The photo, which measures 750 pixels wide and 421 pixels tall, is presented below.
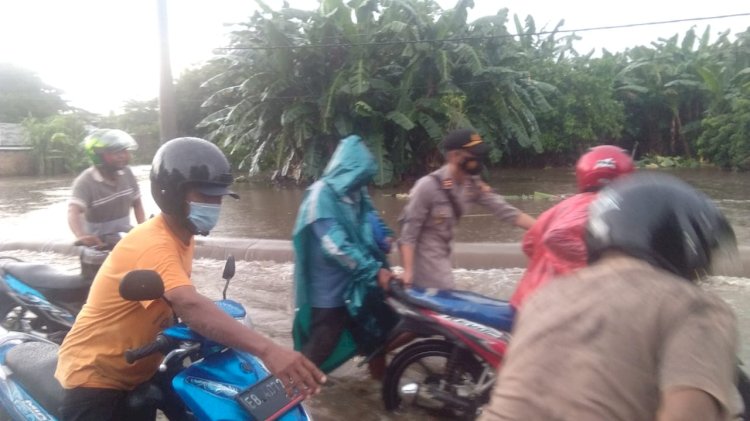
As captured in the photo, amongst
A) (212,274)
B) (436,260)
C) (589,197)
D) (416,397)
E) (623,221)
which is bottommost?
(212,274)

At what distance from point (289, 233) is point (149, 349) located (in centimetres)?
909

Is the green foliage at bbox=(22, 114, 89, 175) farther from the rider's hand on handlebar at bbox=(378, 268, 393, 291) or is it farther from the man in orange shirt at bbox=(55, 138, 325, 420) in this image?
the man in orange shirt at bbox=(55, 138, 325, 420)

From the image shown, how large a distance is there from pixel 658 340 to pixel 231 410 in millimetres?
1556

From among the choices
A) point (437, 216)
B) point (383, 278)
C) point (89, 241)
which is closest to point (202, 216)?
point (383, 278)

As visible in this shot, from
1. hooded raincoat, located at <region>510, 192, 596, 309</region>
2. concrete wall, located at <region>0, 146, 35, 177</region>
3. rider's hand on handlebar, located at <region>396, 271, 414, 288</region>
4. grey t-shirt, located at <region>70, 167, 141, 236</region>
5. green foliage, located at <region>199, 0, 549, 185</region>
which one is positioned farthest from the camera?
concrete wall, located at <region>0, 146, 35, 177</region>

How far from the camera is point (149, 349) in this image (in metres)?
2.43

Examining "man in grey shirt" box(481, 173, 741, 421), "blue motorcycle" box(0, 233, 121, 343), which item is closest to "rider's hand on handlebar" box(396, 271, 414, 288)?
"blue motorcycle" box(0, 233, 121, 343)

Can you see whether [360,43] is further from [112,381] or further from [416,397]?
[112,381]

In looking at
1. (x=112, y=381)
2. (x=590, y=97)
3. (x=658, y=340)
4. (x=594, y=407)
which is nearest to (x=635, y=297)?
(x=658, y=340)

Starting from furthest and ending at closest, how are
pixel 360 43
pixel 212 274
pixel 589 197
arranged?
pixel 360 43 < pixel 212 274 < pixel 589 197

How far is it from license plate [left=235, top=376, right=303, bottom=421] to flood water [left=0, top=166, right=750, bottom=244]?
7816 mm

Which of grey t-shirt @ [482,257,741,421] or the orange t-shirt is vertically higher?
grey t-shirt @ [482,257,741,421]

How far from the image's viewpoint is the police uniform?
14.8 ft

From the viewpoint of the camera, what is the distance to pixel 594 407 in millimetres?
1244
